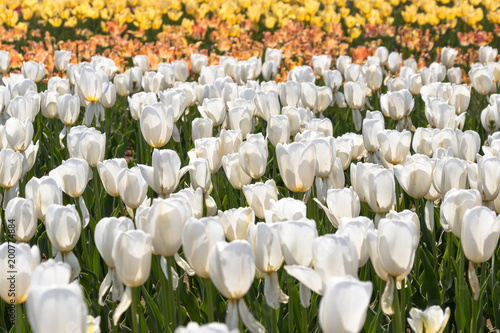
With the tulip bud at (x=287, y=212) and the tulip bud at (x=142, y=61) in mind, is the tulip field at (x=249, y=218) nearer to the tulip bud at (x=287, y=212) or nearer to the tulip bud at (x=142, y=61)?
the tulip bud at (x=287, y=212)

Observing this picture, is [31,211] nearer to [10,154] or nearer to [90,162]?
[10,154]

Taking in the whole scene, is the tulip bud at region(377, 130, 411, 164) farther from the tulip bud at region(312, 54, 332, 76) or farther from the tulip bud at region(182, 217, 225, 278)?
the tulip bud at region(312, 54, 332, 76)

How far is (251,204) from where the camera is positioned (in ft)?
7.54

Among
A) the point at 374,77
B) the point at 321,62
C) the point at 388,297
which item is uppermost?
the point at 388,297

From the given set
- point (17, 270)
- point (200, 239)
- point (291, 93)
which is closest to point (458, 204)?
point (200, 239)

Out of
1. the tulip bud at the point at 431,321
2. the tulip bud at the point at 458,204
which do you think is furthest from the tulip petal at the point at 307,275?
the tulip bud at the point at 458,204

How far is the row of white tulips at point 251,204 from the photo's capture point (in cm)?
152

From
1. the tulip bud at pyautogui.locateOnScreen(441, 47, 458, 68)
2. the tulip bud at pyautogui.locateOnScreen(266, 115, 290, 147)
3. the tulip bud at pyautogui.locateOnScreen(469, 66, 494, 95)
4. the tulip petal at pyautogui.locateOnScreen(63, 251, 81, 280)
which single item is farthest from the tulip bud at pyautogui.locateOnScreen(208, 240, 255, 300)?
the tulip bud at pyautogui.locateOnScreen(441, 47, 458, 68)

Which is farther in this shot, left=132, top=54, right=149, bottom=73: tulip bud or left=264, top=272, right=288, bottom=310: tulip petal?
left=132, top=54, right=149, bottom=73: tulip bud

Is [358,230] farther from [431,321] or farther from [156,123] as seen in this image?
[156,123]

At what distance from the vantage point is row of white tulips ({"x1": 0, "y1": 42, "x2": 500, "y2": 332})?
4.99 feet

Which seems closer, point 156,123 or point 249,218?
point 249,218

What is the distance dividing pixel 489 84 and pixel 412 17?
5679 millimetres

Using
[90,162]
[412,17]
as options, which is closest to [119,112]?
[90,162]
